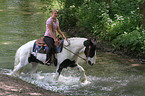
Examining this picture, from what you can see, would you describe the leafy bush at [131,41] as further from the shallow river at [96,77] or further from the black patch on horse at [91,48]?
the black patch on horse at [91,48]

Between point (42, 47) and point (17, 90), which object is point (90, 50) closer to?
point (42, 47)

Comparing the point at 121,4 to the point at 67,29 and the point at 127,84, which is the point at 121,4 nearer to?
the point at 67,29

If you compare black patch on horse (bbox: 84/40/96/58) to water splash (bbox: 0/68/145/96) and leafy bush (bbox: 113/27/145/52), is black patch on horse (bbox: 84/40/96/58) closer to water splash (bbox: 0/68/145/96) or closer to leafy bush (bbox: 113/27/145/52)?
water splash (bbox: 0/68/145/96)

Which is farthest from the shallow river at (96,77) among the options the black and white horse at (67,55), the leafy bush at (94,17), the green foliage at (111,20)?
the leafy bush at (94,17)

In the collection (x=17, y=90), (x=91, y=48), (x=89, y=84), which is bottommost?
(x=89, y=84)

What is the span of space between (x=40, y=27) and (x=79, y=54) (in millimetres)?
12381

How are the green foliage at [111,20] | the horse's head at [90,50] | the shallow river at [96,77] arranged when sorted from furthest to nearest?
the green foliage at [111,20] → the shallow river at [96,77] → the horse's head at [90,50]

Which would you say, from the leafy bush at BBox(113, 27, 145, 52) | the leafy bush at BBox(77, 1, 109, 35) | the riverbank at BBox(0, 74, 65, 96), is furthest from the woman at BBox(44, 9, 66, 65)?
the leafy bush at BBox(77, 1, 109, 35)

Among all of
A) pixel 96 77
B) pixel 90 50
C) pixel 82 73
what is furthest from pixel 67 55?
pixel 96 77

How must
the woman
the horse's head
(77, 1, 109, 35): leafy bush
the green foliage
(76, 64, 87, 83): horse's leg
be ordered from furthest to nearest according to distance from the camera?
(77, 1, 109, 35): leafy bush, the green foliage, (76, 64, 87, 83): horse's leg, the woman, the horse's head

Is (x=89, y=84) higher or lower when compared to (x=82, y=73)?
Answer: lower

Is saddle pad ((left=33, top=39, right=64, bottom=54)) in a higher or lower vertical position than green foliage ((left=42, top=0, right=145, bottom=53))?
lower

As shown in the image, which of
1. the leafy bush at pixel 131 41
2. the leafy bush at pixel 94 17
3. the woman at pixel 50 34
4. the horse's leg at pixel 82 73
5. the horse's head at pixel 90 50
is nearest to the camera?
the horse's head at pixel 90 50

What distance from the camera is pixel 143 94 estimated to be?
26.8 ft
